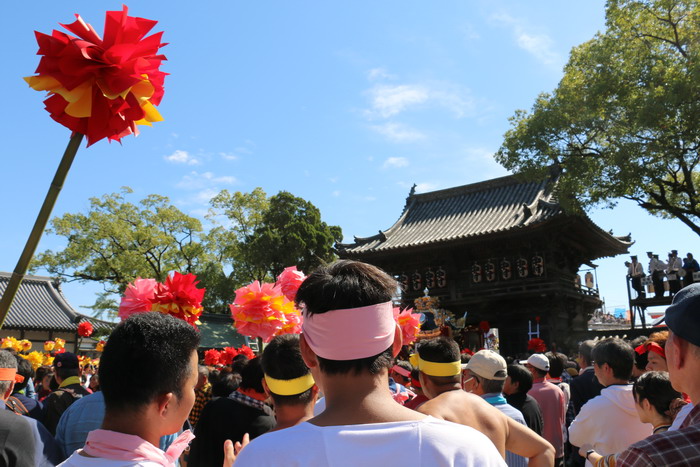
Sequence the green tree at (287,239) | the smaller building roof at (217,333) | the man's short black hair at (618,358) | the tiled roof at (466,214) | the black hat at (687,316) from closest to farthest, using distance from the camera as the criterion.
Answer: the black hat at (687,316), the man's short black hair at (618,358), the tiled roof at (466,214), the smaller building roof at (217,333), the green tree at (287,239)

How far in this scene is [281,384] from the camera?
2691 mm

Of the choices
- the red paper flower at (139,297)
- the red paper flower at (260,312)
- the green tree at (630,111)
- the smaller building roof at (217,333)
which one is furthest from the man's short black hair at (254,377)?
the smaller building roof at (217,333)

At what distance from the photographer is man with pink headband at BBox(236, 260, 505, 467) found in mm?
1264

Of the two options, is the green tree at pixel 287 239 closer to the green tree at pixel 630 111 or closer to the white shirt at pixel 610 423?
the green tree at pixel 630 111

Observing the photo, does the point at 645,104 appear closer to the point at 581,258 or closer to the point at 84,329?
the point at 581,258

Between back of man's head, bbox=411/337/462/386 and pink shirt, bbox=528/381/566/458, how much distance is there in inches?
113

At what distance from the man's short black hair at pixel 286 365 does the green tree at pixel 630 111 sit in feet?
40.4

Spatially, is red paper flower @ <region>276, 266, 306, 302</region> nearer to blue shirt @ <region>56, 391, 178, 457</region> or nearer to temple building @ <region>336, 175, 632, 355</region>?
blue shirt @ <region>56, 391, 178, 457</region>

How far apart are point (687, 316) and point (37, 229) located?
1.80 metres

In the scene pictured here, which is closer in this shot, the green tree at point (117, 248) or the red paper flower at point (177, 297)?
the red paper flower at point (177, 297)

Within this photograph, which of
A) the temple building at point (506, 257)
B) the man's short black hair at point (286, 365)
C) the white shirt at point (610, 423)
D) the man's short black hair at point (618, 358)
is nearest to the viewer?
the man's short black hair at point (286, 365)

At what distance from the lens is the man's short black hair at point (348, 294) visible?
56.4 inches

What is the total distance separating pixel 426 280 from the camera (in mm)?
22766

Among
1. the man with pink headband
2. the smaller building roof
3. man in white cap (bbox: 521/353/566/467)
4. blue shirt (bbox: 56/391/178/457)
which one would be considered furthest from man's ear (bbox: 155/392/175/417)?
the smaller building roof
